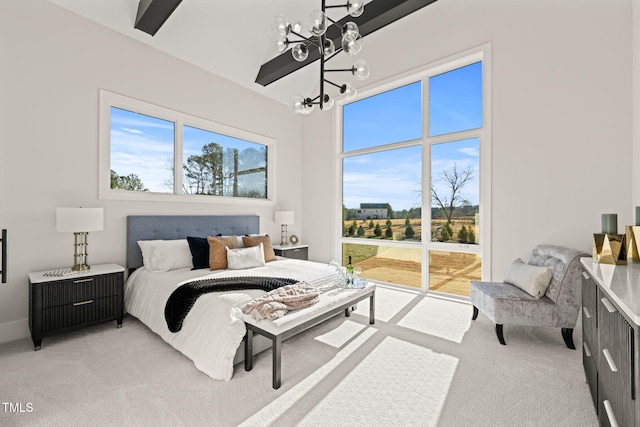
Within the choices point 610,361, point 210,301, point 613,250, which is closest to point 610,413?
point 610,361

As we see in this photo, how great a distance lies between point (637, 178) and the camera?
2592 millimetres

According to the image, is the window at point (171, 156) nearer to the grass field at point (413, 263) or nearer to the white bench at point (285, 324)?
the grass field at point (413, 263)

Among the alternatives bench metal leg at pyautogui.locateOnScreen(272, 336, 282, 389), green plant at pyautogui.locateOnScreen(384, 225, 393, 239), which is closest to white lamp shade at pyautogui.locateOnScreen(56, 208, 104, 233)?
bench metal leg at pyautogui.locateOnScreen(272, 336, 282, 389)

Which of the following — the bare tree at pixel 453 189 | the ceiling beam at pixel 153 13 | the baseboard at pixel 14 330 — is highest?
the ceiling beam at pixel 153 13

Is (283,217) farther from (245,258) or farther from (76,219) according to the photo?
(76,219)

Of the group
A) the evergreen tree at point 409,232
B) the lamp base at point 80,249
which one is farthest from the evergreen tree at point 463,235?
the lamp base at point 80,249

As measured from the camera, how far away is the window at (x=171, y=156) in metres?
3.29

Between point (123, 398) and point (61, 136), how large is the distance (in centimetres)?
266

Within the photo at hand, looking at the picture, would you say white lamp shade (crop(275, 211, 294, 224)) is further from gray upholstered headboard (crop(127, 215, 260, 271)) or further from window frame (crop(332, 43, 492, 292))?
window frame (crop(332, 43, 492, 292))

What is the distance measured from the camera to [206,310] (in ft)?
7.41

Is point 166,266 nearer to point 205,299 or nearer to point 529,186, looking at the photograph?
point 205,299

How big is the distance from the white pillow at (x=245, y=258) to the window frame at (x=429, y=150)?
74.8 inches

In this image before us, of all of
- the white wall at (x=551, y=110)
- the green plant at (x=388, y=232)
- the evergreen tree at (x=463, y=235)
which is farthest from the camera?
the green plant at (x=388, y=232)

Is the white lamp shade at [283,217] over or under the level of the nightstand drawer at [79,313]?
over
